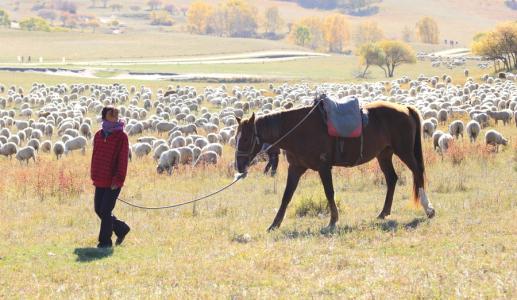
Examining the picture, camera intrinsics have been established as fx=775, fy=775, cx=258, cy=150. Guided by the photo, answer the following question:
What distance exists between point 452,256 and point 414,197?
131 inches

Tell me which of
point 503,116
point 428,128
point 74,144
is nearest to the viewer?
point 428,128

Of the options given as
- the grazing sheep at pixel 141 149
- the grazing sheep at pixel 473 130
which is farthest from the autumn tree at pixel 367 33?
the grazing sheep at pixel 141 149

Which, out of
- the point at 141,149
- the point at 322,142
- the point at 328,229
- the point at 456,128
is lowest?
the point at 141,149

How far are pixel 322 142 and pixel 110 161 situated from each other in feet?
10.2

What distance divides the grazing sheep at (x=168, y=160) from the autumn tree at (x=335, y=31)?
519 ft

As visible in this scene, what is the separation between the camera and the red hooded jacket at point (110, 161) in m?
9.88

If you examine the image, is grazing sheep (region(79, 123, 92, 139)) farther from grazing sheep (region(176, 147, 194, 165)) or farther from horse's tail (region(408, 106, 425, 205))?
horse's tail (region(408, 106, 425, 205))

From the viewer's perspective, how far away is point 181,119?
1384 inches

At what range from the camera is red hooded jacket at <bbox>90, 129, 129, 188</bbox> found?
9.88 metres

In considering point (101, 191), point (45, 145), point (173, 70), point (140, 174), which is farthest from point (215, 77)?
point (101, 191)

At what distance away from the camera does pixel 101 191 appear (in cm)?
1007

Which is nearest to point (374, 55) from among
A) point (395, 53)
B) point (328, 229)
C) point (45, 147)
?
point (395, 53)

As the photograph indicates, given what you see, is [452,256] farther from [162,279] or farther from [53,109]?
[53,109]

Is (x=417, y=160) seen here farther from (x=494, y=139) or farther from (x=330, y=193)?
(x=494, y=139)
